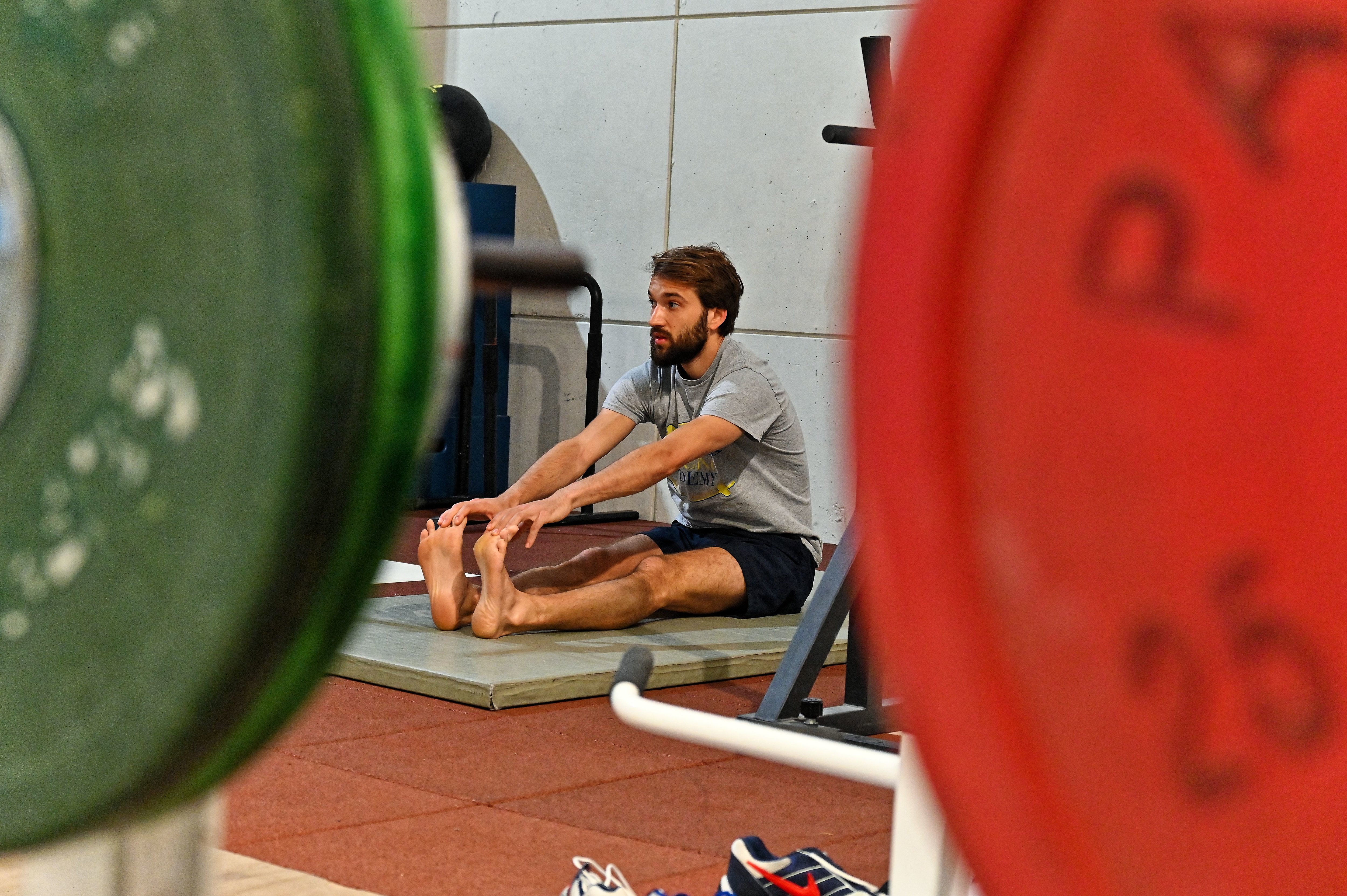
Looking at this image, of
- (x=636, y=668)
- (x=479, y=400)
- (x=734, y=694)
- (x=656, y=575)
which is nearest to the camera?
(x=636, y=668)

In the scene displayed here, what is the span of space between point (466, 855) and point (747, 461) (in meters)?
1.93

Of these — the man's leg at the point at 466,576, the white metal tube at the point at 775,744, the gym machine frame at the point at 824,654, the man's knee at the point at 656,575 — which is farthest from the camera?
the man's knee at the point at 656,575

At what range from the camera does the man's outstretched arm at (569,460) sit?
424 cm

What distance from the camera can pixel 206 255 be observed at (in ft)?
1.69

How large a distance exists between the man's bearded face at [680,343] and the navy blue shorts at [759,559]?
0.46 m

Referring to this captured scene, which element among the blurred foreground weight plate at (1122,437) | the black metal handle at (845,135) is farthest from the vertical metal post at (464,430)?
the blurred foreground weight plate at (1122,437)

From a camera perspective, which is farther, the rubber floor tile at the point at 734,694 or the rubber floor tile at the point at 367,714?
the rubber floor tile at the point at 734,694

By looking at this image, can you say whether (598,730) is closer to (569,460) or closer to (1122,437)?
(569,460)

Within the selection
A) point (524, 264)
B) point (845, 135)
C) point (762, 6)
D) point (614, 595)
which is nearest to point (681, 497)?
point (614, 595)

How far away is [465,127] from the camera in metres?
7.06

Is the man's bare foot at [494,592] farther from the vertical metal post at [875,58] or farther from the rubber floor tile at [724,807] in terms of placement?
the vertical metal post at [875,58]

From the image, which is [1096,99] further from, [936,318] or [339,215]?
[339,215]

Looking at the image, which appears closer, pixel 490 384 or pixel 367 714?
pixel 367 714

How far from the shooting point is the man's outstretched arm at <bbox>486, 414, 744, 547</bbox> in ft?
12.7
